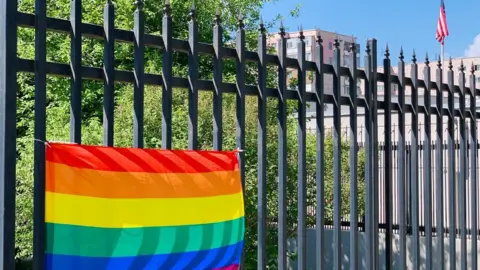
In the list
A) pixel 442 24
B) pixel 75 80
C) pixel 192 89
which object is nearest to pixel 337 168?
pixel 192 89

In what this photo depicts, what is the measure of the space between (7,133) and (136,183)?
59 cm

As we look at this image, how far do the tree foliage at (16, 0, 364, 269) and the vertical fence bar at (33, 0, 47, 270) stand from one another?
474 cm

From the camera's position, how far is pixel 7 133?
268 centimetres

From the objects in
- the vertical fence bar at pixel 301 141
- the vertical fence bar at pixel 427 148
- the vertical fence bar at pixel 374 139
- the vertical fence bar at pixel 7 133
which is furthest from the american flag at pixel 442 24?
the vertical fence bar at pixel 7 133

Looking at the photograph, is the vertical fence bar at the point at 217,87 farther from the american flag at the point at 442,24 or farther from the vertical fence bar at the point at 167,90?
the american flag at the point at 442,24

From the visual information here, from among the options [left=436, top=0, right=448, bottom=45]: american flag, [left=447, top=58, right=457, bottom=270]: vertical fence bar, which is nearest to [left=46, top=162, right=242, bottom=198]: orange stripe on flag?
[left=447, top=58, right=457, bottom=270]: vertical fence bar

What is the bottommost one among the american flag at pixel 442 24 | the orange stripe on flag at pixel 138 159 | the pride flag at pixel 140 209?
the pride flag at pixel 140 209

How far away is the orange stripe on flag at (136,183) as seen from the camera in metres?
2.74

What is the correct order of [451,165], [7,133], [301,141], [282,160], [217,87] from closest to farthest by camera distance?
1. [7,133]
2. [217,87]
3. [282,160]
4. [301,141]
5. [451,165]

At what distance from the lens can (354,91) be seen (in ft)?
13.7

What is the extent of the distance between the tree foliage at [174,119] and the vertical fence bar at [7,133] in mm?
4819

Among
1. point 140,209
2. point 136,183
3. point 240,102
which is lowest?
point 140,209

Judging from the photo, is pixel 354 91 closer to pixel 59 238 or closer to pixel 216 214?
pixel 216 214

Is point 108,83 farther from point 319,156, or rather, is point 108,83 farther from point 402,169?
point 402,169
